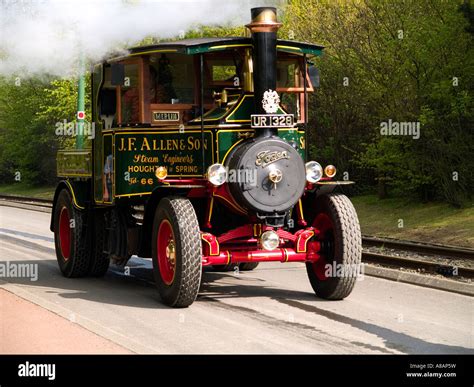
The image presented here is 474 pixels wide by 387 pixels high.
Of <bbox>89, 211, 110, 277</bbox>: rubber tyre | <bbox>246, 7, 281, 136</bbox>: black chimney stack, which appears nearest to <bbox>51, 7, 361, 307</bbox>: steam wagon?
<bbox>246, 7, 281, 136</bbox>: black chimney stack

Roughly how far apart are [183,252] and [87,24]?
170 inches

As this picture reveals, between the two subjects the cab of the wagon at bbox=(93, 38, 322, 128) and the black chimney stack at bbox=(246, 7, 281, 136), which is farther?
the cab of the wagon at bbox=(93, 38, 322, 128)

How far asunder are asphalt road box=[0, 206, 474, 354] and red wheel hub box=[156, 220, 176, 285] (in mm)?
366

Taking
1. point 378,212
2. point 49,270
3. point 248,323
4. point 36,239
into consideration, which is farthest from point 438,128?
point 248,323

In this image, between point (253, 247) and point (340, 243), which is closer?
point (340, 243)

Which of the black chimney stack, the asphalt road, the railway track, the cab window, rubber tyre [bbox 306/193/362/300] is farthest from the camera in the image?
the railway track

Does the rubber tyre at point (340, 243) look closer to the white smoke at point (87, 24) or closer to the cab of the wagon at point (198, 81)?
the cab of the wagon at point (198, 81)

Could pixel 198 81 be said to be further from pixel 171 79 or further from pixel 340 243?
pixel 340 243

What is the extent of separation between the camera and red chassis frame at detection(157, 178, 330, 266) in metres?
10.0

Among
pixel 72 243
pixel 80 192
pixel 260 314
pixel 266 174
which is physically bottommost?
pixel 260 314

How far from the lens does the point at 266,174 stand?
32.1ft

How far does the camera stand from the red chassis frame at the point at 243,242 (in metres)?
10.0

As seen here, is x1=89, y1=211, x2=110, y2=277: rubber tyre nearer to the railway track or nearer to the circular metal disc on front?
A: the circular metal disc on front

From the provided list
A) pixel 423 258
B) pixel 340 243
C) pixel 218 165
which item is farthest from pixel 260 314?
pixel 423 258
